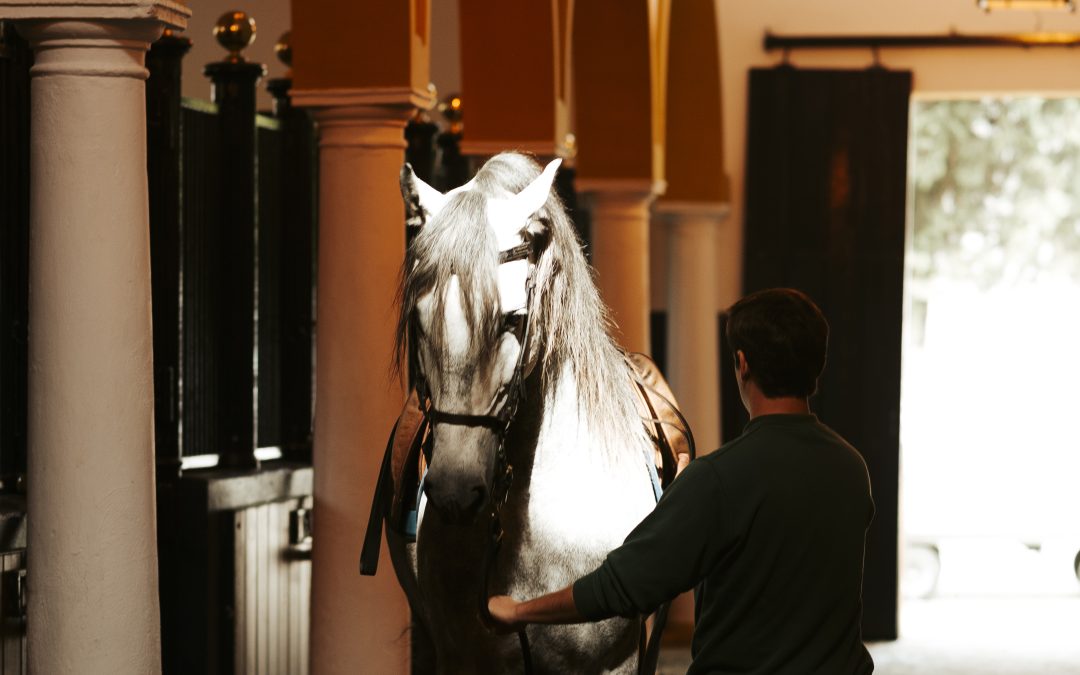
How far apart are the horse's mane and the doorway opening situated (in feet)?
40.0

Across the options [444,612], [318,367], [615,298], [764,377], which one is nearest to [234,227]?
[318,367]

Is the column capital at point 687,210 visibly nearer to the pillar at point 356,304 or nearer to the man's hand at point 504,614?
the pillar at point 356,304

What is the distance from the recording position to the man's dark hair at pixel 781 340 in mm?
2398

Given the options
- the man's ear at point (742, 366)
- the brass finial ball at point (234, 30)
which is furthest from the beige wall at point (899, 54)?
the man's ear at point (742, 366)

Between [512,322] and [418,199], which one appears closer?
[512,322]

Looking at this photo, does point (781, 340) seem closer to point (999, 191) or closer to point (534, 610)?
point (534, 610)

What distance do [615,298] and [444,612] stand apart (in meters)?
5.63

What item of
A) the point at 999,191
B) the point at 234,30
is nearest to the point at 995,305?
the point at 999,191

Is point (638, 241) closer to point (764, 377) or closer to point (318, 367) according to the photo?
point (318, 367)

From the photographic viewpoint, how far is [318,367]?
5148 mm

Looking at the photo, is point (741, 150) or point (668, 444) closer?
point (668, 444)

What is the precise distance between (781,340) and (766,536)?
13.0 inches

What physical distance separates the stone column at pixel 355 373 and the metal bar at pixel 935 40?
7.23m

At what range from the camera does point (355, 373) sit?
505 cm
